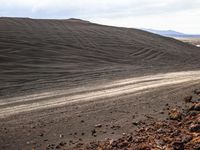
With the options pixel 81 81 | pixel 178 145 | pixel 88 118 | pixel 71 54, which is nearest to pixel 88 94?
pixel 88 118

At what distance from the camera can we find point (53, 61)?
2755 centimetres

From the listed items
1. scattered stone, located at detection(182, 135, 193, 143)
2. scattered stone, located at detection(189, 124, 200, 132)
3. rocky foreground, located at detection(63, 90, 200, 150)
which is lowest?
rocky foreground, located at detection(63, 90, 200, 150)

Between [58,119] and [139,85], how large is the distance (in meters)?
6.22

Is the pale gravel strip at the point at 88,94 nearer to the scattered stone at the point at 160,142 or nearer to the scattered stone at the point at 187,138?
the scattered stone at the point at 160,142

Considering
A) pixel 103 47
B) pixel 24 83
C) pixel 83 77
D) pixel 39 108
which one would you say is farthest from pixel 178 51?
pixel 39 108

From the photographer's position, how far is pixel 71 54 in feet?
98.6

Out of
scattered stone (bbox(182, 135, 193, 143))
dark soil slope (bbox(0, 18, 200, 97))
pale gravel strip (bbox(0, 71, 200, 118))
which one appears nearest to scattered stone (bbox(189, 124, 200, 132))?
scattered stone (bbox(182, 135, 193, 143))

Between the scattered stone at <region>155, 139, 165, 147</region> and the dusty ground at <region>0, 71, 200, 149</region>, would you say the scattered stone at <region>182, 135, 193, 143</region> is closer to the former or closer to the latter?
the scattered stone at <region>155, 139, 165, 147</region>

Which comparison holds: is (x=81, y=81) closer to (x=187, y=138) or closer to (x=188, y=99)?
(x=188, y=99)

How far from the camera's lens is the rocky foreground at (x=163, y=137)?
7672 mm

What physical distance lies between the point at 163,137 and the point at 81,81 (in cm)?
1304

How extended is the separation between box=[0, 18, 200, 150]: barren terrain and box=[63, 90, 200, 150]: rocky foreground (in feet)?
1.74

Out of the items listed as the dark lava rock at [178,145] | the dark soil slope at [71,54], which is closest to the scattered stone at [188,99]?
the dark lava rock at [178,145]

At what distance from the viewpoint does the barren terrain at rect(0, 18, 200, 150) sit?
36.5 feet
